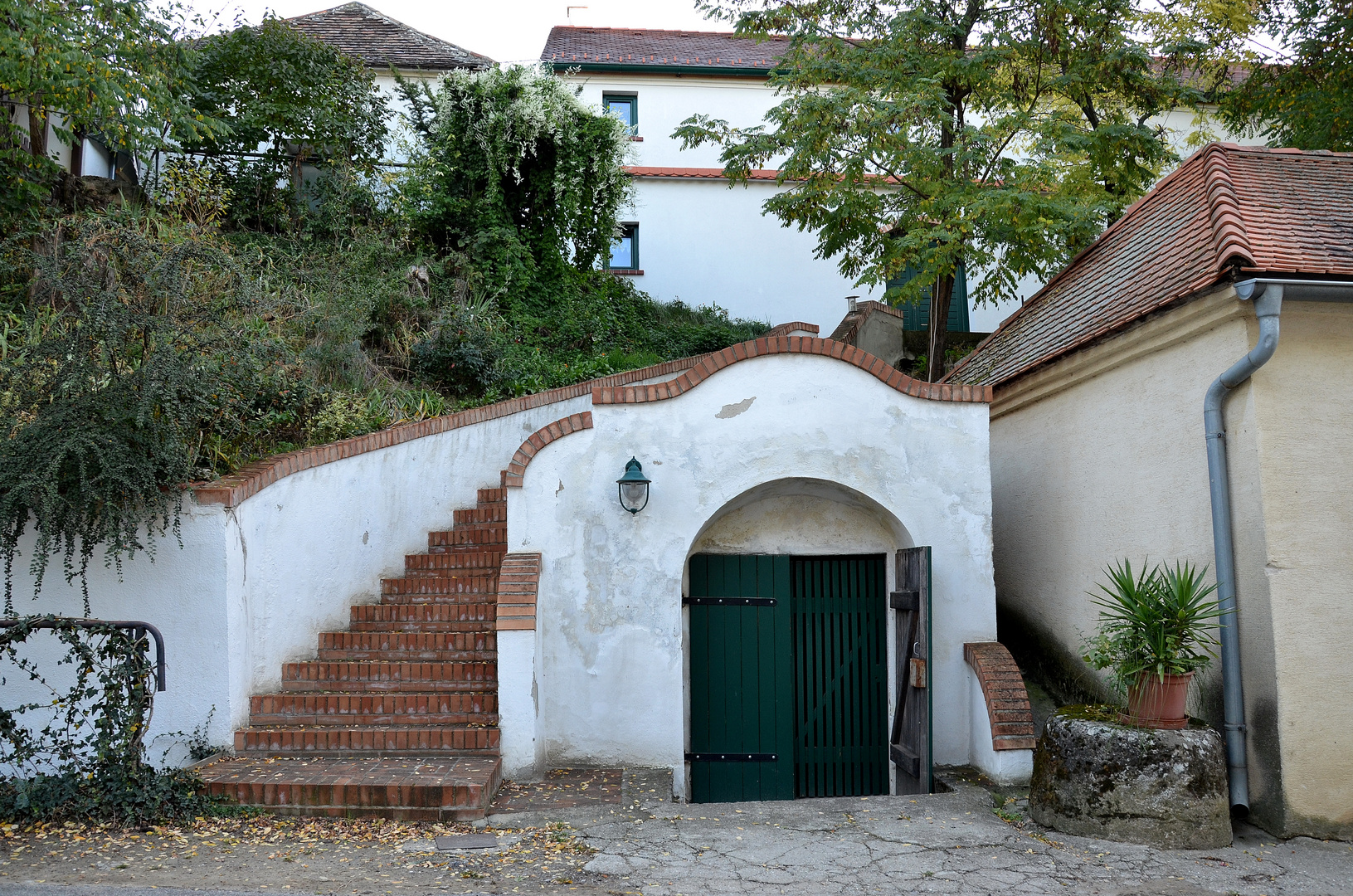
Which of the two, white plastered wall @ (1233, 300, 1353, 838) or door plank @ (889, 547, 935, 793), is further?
door plank @ (889, 547, 935, 793)

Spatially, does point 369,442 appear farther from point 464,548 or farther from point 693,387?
point 693,387

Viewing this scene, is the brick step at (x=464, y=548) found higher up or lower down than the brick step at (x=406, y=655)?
higher up

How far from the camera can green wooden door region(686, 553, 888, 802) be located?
26.2 feet

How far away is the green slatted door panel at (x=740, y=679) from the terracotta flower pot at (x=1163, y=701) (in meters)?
3.08

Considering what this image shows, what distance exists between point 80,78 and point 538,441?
6987 mm

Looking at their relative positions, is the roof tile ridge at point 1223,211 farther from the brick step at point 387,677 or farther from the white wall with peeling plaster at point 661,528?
the brick step at point 387,677

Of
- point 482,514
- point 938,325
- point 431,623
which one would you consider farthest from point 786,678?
point 938,325

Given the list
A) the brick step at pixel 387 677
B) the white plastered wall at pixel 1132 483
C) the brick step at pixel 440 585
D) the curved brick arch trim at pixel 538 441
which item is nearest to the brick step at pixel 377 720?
the brick step at pixel 387 677

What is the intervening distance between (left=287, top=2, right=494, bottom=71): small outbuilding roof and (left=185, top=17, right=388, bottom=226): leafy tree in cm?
282

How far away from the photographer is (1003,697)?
276 inches

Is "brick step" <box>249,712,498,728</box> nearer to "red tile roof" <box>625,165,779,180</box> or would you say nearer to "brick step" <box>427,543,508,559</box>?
"brick step" <box>427,543,508,559</box>

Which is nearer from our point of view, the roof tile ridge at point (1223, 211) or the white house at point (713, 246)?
the roof tile ridge at point (1223, 211)

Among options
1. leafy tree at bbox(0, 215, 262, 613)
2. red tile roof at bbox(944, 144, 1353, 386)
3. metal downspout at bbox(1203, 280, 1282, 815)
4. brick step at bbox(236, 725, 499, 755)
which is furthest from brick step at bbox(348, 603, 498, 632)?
metal downspout at bbox(1203, 280, 1282, 815)

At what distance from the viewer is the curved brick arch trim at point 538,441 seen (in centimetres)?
721
